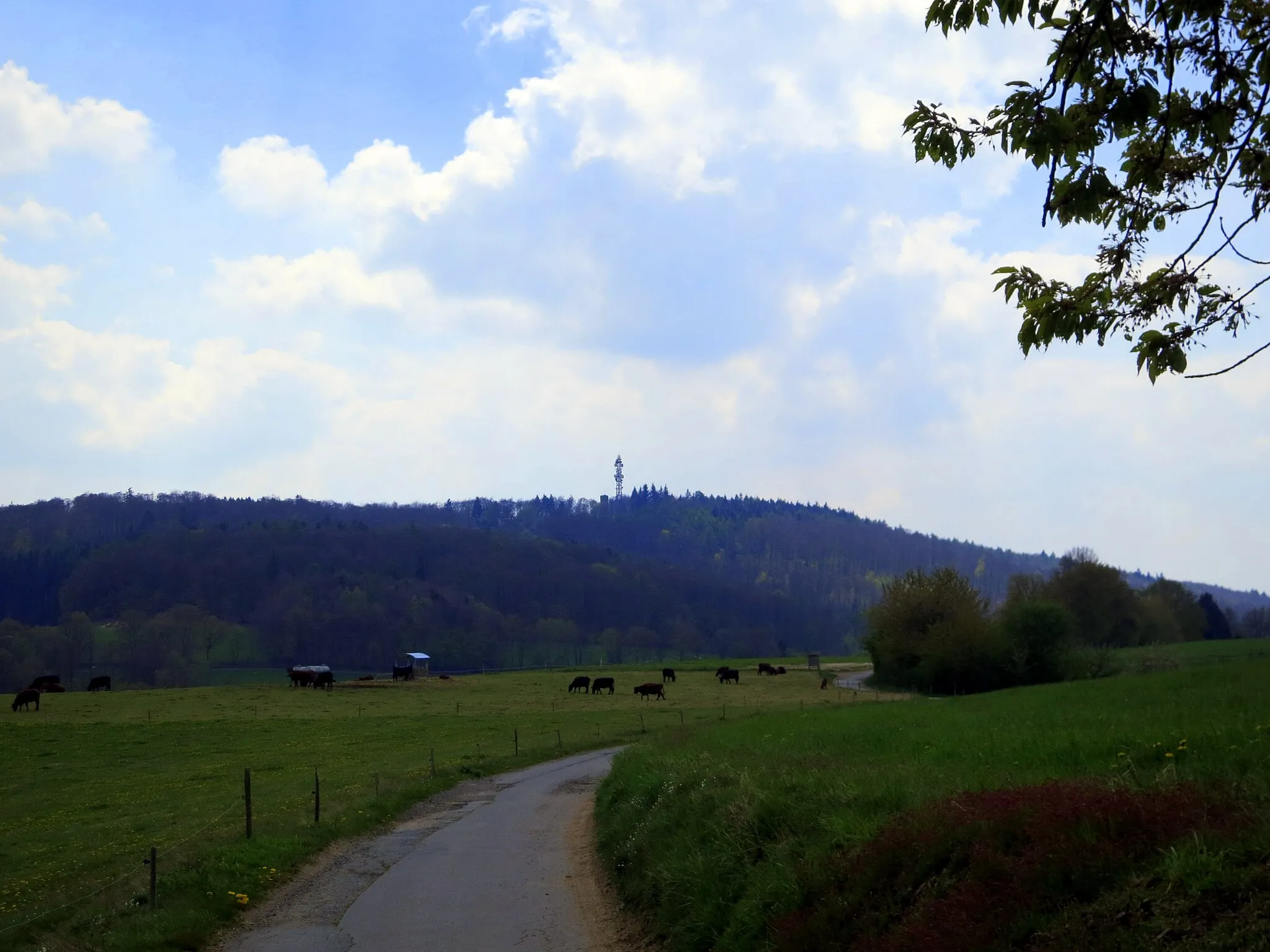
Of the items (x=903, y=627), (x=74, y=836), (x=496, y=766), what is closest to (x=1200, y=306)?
(x=74, y=836)

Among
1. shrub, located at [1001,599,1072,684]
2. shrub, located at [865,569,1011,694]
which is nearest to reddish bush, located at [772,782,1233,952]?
shrub, located at [1001,599,1072,684]

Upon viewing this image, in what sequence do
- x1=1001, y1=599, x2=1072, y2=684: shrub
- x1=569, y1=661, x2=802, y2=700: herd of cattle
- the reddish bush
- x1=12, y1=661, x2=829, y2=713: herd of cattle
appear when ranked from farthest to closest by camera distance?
x1=12, y1=661, x2=829, y2=713: herd of cattle, x1=569, y1=661, x2=802, y2=700: herd of cattle, x1=1001, y1=599, x2=1072, y2=684: shrub, the reddish bush

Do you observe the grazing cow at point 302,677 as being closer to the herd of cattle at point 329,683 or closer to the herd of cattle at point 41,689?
the herd of cattle at point 329,683

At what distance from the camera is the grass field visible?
17.0 meters

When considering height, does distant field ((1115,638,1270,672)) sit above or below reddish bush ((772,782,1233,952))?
below

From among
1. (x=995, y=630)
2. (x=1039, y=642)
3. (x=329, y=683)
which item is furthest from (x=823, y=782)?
(x=329, y=683)

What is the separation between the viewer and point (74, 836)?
1043 inches

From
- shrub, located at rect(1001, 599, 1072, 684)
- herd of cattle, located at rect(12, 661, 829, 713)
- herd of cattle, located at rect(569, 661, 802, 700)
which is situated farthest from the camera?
herd of cattle, located at rect(12, 661, 829, 713)

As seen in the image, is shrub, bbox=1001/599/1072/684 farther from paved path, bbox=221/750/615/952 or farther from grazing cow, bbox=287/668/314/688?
grazing cow, bbox=287/668/314/688

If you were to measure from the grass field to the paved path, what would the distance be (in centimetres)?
106

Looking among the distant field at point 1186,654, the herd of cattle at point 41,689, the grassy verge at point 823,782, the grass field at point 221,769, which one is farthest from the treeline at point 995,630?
the herd of cattle at point 41,689

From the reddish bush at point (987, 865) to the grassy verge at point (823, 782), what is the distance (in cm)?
50

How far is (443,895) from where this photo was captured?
16516mm

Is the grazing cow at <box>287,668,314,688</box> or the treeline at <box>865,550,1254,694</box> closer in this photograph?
the treeline at <box>865,550,1254,694</box>
